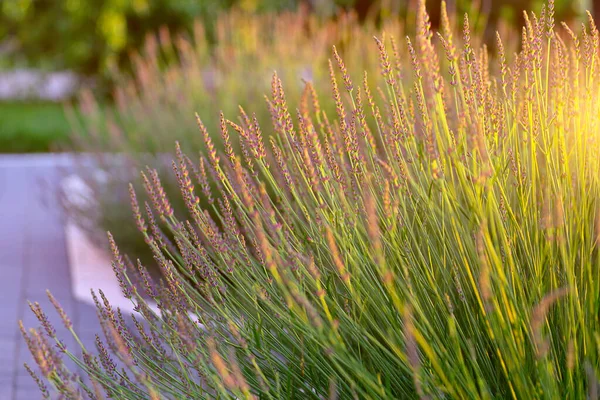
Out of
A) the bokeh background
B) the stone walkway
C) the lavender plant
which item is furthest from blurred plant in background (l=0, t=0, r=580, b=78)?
the lavender plant

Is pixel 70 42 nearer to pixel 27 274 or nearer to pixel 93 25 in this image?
pixel 93 25

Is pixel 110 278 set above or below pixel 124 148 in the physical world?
below

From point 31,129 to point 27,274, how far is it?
26.1ft

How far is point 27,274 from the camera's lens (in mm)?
5676

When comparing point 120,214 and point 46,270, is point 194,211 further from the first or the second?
point 46,270

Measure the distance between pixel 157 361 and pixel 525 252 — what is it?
0.94m

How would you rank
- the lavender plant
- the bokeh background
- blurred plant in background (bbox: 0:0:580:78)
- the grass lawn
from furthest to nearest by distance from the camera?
1. blurred plant in background (bbox: 0:0:580:78)
2. the bokeh background
3. the grass lawn
4. the lavender plant

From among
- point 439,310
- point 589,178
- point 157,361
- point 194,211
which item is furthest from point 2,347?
point 589,178

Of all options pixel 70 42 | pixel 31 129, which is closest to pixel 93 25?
pixel 70 42

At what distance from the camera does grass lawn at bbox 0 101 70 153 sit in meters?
12.6

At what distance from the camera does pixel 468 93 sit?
1.76 metres

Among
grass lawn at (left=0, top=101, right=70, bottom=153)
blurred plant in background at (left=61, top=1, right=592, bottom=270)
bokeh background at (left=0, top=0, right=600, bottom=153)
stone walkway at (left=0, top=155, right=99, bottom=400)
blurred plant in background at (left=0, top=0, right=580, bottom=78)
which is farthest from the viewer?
blurred plant in background at (left=0, top=0, right=580, bottom=78)

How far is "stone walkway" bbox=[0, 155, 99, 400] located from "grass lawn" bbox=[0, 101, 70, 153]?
3165 mm

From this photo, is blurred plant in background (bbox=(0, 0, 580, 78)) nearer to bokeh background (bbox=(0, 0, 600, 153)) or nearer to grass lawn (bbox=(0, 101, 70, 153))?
bokeh background (bbox=(0, 0, 600, 153))
